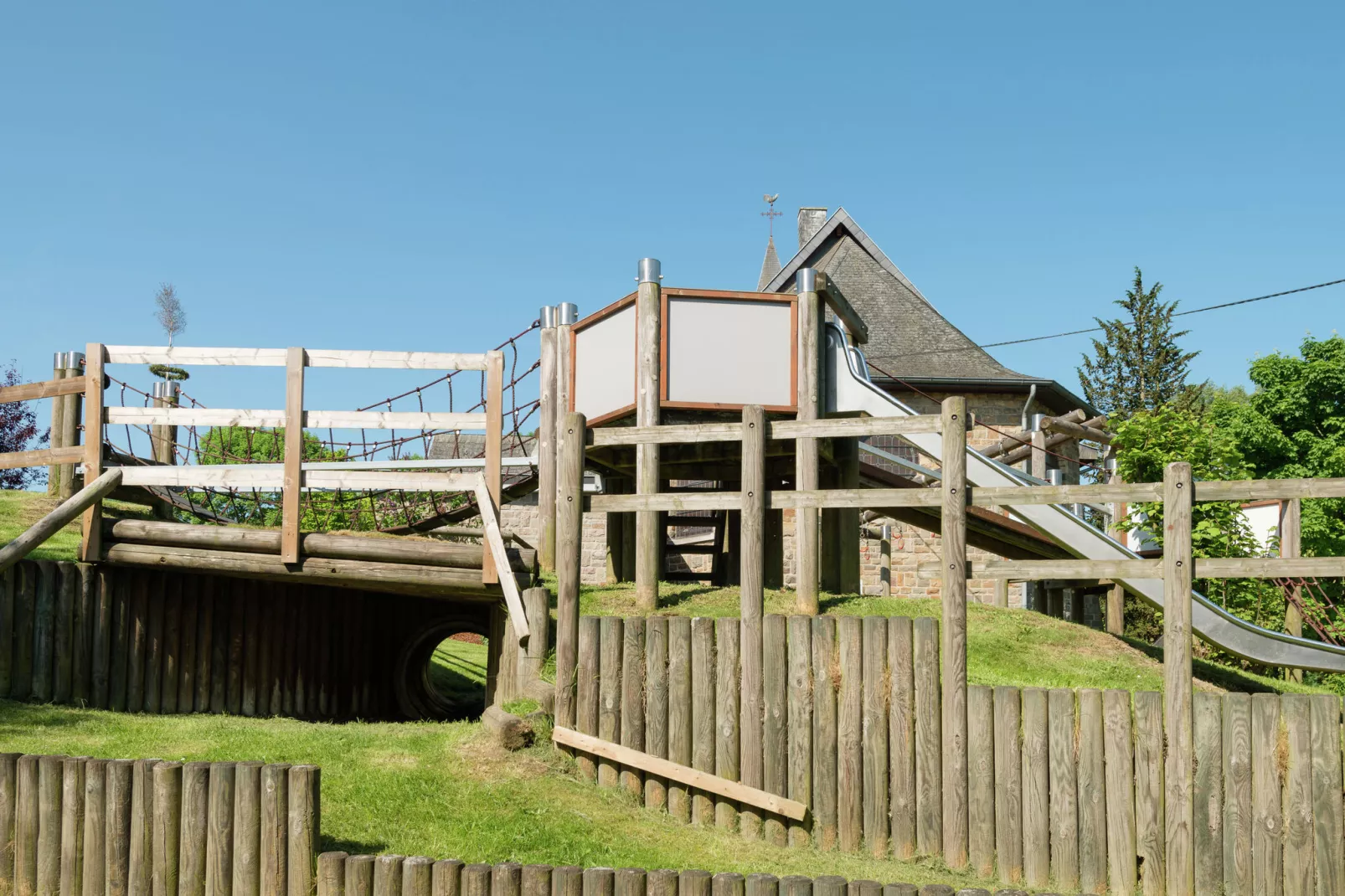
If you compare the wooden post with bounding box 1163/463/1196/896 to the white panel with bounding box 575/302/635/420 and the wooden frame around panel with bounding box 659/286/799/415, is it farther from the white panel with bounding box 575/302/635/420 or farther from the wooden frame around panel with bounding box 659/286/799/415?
the white panel with bounding box 575/302/635/420

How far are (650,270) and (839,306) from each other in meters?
2.09

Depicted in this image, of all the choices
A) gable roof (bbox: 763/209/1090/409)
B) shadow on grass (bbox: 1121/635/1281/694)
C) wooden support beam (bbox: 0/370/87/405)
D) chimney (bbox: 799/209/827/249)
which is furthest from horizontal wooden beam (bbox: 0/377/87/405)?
chimney (bbox: 799/209/827/249)

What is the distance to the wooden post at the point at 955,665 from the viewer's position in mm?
7152

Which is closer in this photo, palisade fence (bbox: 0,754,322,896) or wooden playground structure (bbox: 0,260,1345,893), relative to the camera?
palisade fence (bbox: 0,754,322,896)

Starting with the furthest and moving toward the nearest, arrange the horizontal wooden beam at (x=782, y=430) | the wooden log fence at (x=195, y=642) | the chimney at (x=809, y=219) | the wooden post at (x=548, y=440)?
the chimney at (x=809, y=219) < the wooden post at (x=548, y=440) < the wooden log fence at (x=195, y=642) < the horizontal wooden beam at (x=782, y=430)

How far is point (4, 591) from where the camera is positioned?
33.9ft

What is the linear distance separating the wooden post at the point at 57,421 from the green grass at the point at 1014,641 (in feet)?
22.5

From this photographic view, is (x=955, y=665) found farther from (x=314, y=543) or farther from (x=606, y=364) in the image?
(x=314, y=543)

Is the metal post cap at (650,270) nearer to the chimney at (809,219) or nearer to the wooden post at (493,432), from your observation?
the wooden post at (493,432)

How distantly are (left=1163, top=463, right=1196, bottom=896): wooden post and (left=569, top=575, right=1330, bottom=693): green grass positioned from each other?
266 centimetres

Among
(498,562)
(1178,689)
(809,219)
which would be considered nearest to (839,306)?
(498,562)

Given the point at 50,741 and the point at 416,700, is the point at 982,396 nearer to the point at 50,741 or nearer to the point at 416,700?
the point at 416,700

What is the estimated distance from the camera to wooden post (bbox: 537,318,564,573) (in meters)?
12.8

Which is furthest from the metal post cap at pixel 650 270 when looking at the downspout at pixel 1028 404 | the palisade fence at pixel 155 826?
the downspout at pixel 1028 404
